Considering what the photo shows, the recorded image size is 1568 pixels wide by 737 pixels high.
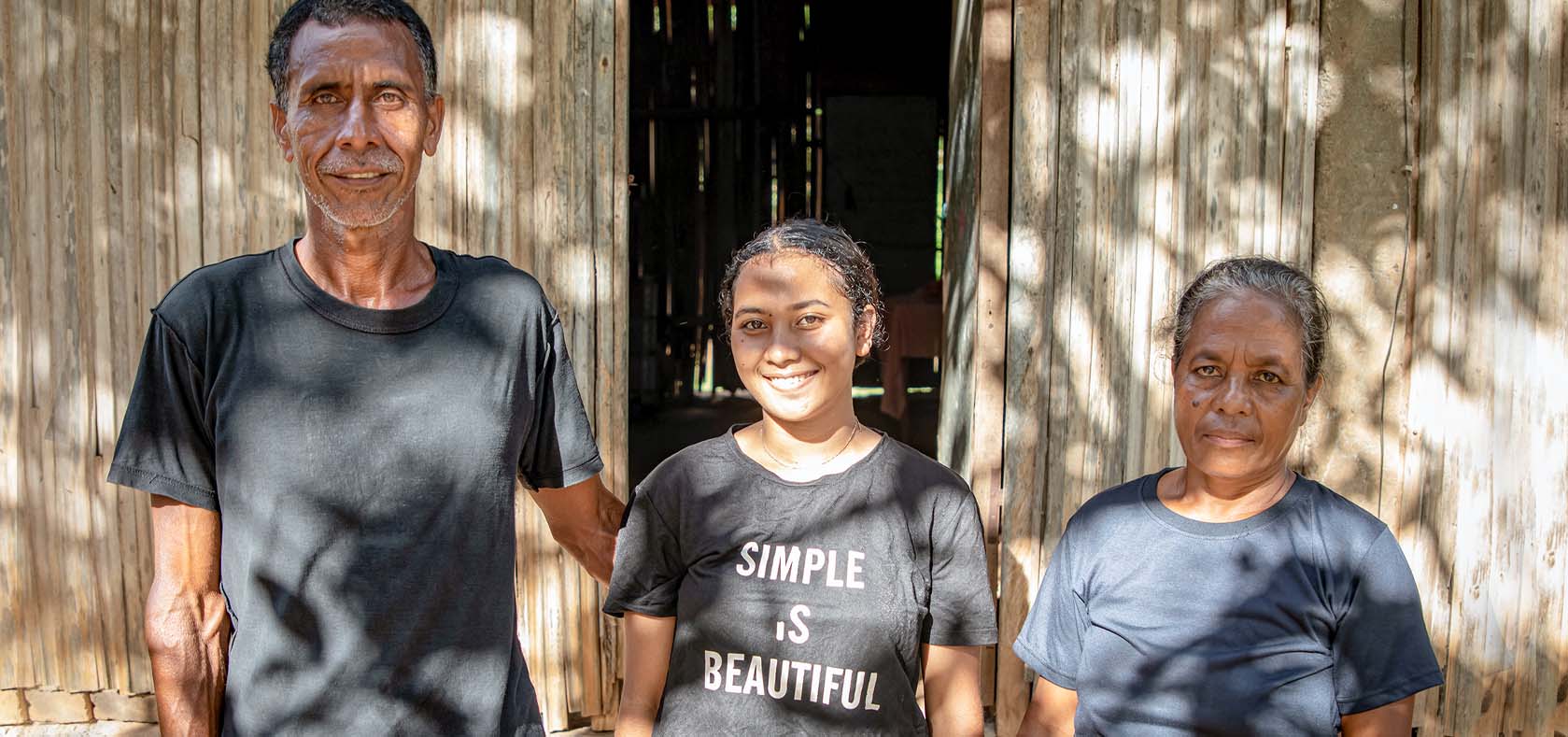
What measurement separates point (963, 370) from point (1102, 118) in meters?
0.91

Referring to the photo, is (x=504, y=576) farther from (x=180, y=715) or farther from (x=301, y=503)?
(x=180, y=715)

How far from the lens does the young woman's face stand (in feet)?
6.21

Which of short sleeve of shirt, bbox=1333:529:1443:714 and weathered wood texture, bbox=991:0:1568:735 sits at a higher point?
weathered wood texture, bbox=991:0:1568:735

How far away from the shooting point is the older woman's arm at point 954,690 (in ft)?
5.98

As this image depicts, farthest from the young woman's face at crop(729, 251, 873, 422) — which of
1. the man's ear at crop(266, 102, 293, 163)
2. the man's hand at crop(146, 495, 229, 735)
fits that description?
the man's hand at crop(146, 495, 229, 735)

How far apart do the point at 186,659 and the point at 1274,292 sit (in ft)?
5.92

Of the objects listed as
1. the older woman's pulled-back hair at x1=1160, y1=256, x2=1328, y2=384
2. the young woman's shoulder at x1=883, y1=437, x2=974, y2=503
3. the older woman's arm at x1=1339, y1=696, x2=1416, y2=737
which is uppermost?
the older woman's pulled-back hair at x1=1160, y1=256, x2=1328, y2=384

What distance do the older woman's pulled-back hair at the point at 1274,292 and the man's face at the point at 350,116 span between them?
134cm

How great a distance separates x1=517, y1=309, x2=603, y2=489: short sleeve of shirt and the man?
0.29 feet

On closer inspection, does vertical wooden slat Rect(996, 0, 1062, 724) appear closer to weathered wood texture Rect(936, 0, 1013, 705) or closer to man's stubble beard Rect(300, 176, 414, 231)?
weathered wood texture Rect(936, 0, 1013, 705)

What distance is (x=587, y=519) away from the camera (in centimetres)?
207

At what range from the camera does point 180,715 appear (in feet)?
5.46

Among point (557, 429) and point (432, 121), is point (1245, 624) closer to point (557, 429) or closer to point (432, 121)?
point (557, 429)

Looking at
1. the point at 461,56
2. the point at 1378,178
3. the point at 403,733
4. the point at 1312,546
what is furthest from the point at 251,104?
the point at 1378,178
